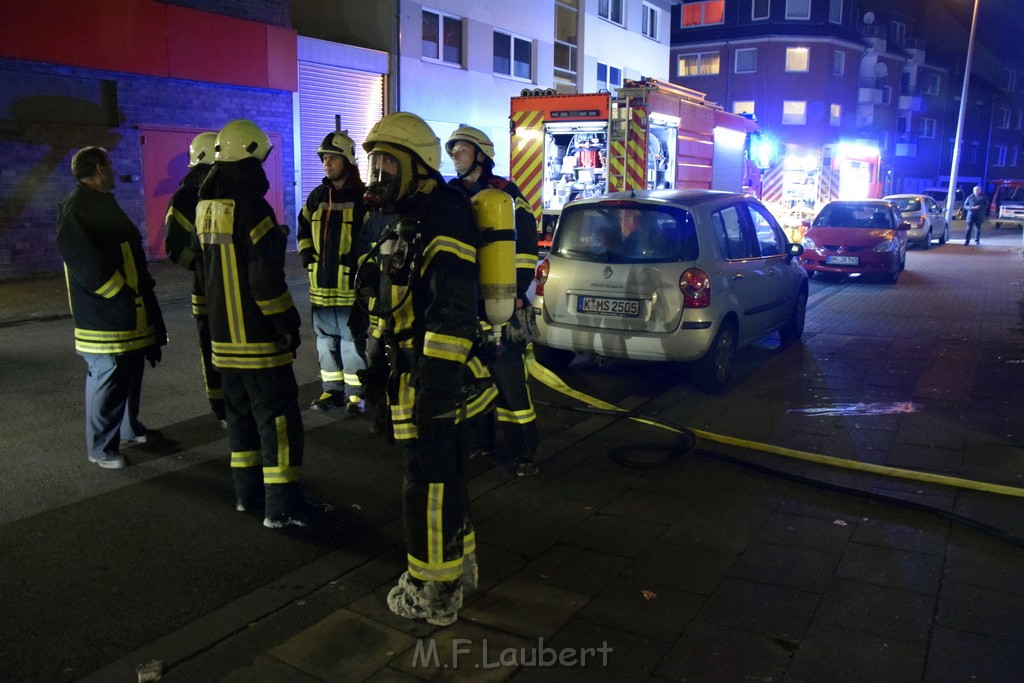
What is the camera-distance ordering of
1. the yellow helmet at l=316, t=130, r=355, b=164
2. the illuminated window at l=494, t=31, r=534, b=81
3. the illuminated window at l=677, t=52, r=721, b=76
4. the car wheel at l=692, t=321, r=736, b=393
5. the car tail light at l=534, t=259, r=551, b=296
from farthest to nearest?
the illuminated window at l=677, t=52, r=721, b=76 → the illuminated window at l=494, t=31, r=534, b=81 → the car tail light at l=534, t=259, r=551, b=296 → the car wheel at l=692, t=321, r=736, b=393 → the yellow helmet at l=316, t=130, r=355, b=164

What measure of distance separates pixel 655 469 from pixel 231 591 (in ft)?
8.98

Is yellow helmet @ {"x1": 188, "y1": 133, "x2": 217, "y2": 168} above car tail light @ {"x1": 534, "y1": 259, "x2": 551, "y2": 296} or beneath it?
above

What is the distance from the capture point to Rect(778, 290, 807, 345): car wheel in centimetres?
970

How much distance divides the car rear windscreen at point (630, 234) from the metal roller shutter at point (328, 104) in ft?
40.1

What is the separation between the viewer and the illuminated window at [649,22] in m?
32.2

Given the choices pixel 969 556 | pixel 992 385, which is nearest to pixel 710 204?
pixel 992 385

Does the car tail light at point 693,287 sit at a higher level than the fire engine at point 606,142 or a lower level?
lower

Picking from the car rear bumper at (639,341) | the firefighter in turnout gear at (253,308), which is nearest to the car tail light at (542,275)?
the car rear bumper at (639,341)

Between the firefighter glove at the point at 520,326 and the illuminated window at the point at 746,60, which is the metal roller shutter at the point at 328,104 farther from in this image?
the illuminated window at the point at 746,60

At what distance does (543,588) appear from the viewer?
12.9ft

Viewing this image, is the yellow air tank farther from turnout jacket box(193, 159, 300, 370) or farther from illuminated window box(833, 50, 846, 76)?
illuminated window box(833, 50, 846, 76)

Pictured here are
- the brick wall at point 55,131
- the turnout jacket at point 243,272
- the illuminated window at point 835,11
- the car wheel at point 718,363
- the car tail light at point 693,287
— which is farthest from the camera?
the illuminated window at point 835,11

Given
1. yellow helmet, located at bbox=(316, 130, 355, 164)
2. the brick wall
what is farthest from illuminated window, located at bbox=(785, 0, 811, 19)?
yellow helmet, located at bbox=(316, 130, 355, 164)

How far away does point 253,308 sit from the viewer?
4.45 m
